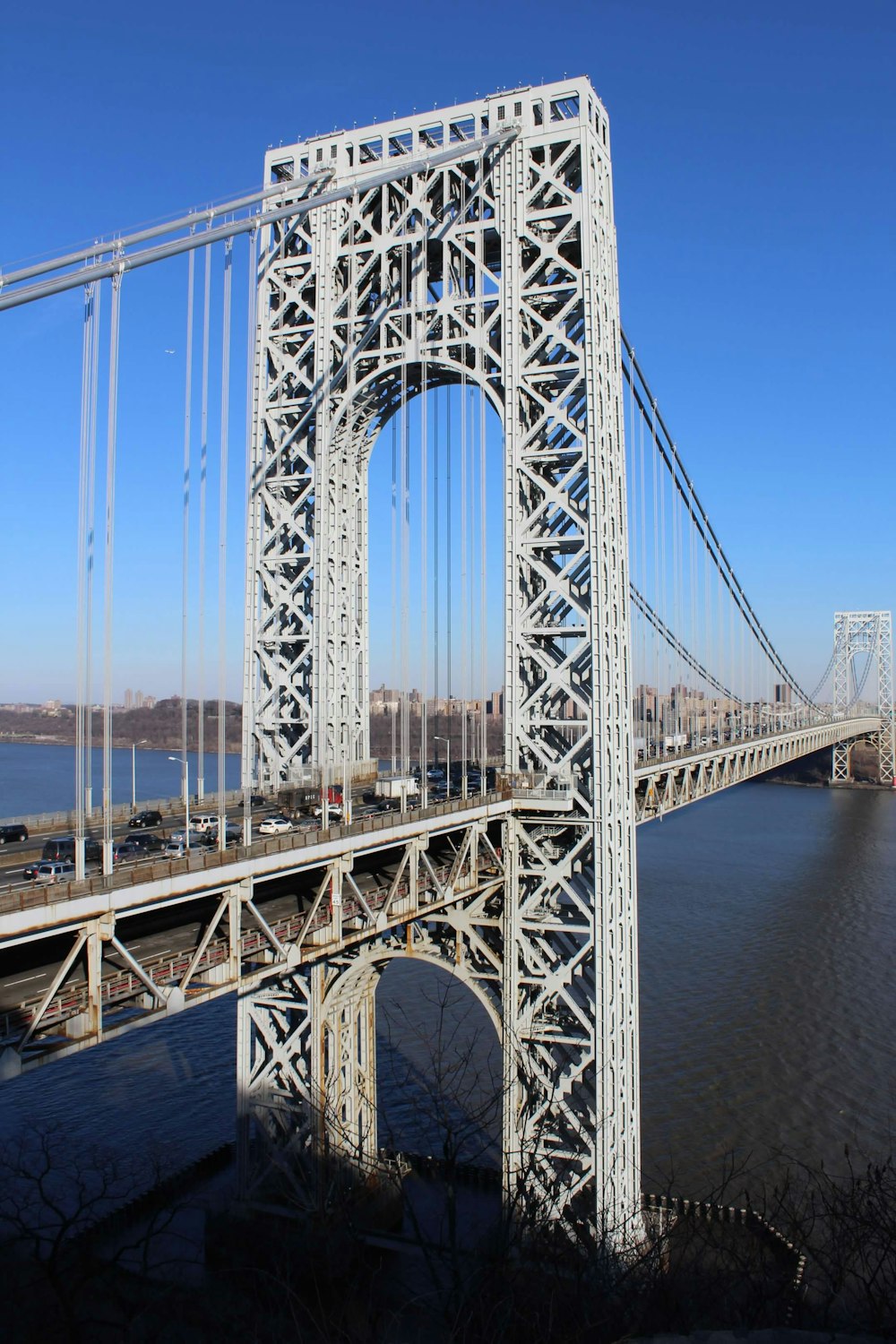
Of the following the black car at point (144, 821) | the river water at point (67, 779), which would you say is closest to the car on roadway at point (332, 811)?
the black car at point (144, 821)

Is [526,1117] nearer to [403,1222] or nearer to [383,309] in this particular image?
[403,1222]

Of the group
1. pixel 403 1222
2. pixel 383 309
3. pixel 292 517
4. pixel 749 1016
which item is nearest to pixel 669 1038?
pixel 749 1016

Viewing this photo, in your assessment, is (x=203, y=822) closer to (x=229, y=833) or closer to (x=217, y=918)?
(x=229, y=833)

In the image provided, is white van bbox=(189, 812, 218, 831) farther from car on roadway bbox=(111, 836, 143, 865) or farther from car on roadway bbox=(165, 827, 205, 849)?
car on roadway bbox=(111, 836, 143, 865)

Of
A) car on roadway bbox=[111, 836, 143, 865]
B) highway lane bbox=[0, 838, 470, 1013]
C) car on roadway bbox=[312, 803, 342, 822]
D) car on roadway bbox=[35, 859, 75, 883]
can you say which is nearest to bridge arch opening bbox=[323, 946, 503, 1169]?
highway lane bbox=[0, 838, 470, 1013]

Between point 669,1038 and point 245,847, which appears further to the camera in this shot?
point 669,1038

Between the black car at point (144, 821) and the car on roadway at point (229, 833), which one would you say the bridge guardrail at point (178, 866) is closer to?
the car on roadway at point (229, 833)

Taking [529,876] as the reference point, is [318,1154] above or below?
below
